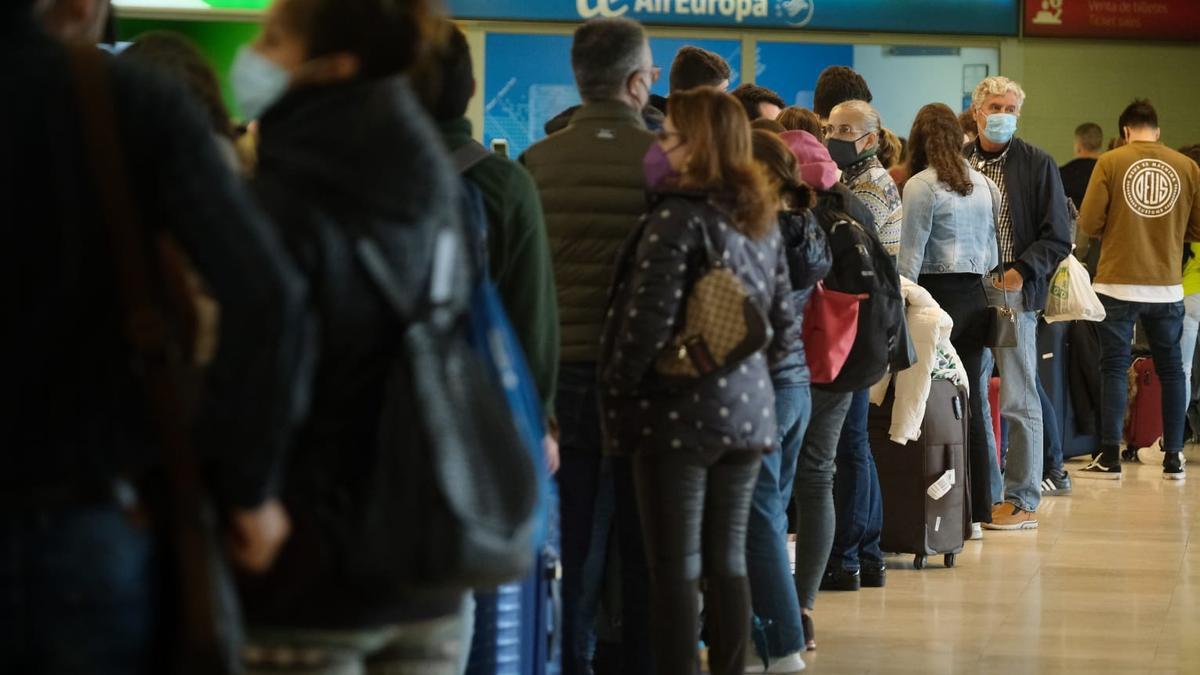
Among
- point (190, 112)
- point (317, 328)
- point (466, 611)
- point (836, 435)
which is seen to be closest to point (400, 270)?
point (317, 328)

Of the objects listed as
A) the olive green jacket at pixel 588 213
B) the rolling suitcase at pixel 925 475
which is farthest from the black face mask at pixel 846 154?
the olive green jacket at pixel 588 213

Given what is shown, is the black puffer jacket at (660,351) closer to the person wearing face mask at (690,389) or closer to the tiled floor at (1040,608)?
the person wearing face mask at (690,389)

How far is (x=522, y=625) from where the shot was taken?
3.58 m

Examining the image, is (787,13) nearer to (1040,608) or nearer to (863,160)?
(863,160)

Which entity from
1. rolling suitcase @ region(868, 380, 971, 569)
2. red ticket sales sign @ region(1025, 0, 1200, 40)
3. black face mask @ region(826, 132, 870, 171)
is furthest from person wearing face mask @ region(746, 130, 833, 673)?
red ticket sales sign @ region(1025, 0, 1200, 40)

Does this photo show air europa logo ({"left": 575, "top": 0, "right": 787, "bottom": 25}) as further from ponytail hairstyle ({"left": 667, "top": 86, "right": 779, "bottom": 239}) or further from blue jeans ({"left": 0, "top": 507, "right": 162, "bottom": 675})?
blue jeans ({"left": 0, "top": 507, "right": 162, "bottom": 675})

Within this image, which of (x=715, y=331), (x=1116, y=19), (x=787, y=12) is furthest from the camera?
(x=1116, y=19)

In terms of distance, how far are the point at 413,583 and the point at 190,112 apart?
0.60 meters

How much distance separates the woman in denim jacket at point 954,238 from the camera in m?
7.10

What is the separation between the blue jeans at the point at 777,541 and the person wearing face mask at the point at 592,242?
0.56 meters

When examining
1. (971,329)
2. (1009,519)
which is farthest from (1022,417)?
(971,329)

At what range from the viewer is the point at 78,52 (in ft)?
6.04

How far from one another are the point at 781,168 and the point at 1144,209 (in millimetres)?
5367

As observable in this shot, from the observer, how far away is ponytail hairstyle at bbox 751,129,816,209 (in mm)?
4594
